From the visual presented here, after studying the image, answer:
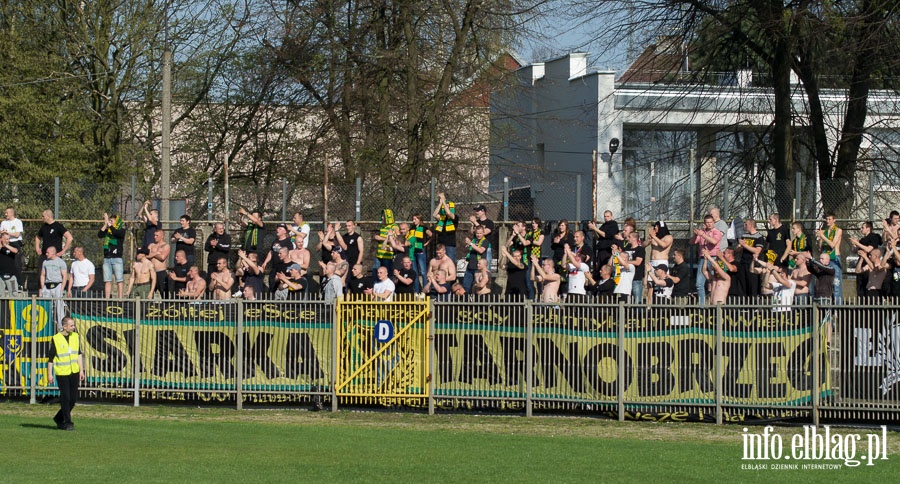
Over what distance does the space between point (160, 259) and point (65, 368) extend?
311 inches

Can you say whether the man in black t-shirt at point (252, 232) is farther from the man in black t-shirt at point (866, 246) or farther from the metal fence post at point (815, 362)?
the metal fence post at point (815, 362)

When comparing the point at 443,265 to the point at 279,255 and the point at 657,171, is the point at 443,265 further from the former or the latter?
the point at 657,171

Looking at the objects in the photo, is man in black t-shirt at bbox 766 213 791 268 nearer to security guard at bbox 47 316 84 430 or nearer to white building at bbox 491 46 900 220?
white building at bbox 491 46 900 220

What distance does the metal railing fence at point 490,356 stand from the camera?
15867 mm

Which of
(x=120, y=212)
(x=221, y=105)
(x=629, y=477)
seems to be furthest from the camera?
(x=221, y=105)

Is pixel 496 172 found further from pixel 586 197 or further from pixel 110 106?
pixel 110 106

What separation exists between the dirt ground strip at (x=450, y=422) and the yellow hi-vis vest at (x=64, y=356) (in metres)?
1.66

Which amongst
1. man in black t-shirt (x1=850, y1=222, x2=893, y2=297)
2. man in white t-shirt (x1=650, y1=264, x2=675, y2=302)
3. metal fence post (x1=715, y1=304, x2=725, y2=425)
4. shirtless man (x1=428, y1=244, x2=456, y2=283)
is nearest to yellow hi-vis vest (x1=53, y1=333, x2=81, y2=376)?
shirtless man (x1=428, y1=244, x2=456, y2=283)

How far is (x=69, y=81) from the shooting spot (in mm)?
34156

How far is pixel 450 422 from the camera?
656 inches

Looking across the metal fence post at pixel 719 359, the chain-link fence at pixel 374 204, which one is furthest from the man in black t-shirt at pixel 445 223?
the metal fence post at pixel 719 359

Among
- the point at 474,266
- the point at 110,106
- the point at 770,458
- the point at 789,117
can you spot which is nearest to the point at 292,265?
the point at 474,266

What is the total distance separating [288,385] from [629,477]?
7.02m

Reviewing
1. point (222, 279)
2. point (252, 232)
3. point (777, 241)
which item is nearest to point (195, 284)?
point (222, 279)
